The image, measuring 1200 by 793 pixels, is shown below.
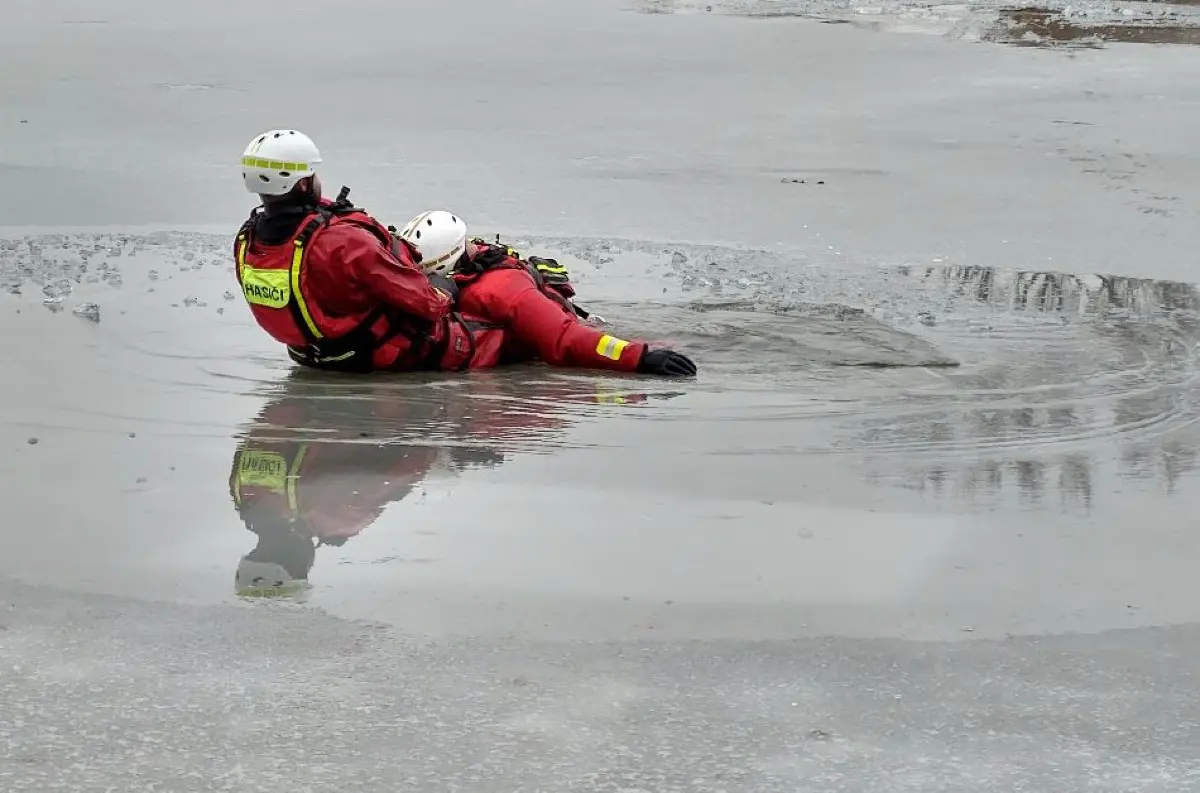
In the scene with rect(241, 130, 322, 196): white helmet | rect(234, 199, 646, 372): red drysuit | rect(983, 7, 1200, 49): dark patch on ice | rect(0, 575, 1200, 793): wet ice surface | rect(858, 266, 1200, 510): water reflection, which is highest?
rect(983, 7, 1200, 49): dark patch on ice

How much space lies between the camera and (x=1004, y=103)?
576 inches

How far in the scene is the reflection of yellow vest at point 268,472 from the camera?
18.3ft

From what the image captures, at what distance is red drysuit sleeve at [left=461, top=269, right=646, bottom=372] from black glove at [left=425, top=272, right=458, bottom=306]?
42 mm

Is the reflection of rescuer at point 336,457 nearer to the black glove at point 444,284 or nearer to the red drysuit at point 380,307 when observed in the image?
the red drysuit at point 380,307

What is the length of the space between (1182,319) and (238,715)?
584cm

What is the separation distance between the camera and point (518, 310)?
788 centimetres

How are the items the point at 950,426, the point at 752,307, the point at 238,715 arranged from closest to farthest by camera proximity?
the point at 238,715
the point at 950,426
the point at 752,307

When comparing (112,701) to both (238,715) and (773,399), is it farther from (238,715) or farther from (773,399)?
(773,399)

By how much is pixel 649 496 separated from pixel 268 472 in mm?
1213

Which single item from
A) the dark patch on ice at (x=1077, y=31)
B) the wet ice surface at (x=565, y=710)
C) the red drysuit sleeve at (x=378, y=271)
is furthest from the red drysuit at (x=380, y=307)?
the dark patch on ice at (x=1077, y=31)

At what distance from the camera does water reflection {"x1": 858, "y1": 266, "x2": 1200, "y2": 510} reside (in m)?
5.91

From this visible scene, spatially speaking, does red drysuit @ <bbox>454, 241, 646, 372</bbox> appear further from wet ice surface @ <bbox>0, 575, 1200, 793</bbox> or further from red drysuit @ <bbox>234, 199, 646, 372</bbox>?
wet ice surface @ <bbox>0, 575, 1200, 793</bbox>

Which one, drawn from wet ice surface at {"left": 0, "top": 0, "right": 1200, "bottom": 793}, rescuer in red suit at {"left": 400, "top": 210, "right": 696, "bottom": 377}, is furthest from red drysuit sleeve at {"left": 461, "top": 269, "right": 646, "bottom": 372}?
wet ice surface at {"left": 0, "top": 0, "right": 1200, "bottom": 793}

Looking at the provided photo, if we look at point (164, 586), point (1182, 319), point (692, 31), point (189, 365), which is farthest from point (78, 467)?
point (692, 31)
